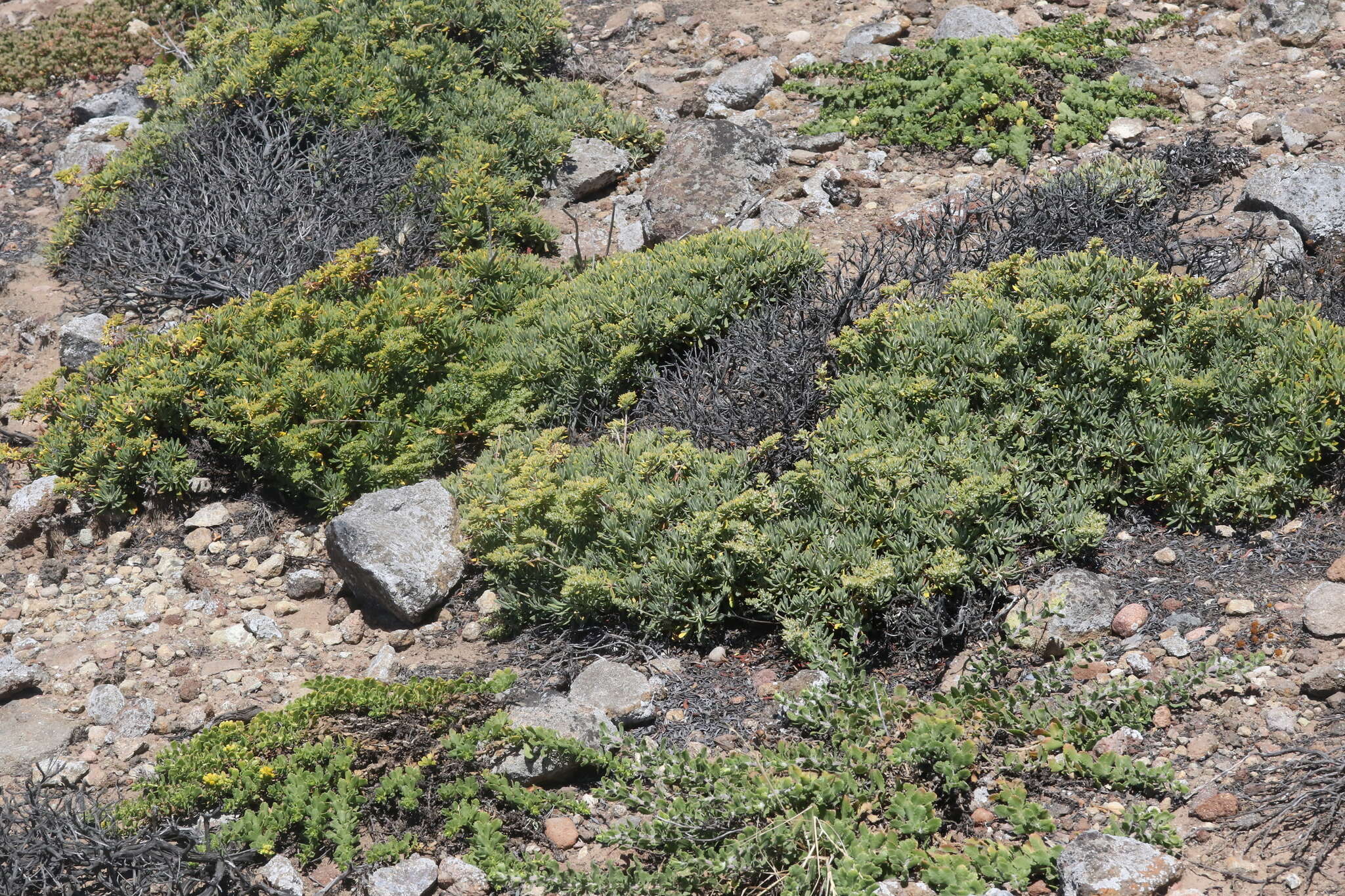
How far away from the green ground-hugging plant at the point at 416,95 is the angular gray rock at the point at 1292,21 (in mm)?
4519

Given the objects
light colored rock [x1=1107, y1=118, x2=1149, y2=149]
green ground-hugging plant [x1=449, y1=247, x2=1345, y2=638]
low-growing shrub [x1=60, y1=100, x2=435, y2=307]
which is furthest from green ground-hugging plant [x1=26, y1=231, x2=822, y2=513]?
light colored rock [x1=1107, y1=118, x2=1149, y2=149]

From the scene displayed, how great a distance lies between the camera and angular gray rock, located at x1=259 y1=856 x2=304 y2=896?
347 cm

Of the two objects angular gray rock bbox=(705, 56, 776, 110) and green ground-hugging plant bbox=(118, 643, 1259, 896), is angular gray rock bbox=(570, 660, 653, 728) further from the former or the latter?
angular gray rock bbox=(705, 56, 776, 110)

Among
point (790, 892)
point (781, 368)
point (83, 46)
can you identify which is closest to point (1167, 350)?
point (781, 368)

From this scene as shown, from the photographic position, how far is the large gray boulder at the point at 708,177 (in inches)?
272

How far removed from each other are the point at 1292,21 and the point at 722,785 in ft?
24.2

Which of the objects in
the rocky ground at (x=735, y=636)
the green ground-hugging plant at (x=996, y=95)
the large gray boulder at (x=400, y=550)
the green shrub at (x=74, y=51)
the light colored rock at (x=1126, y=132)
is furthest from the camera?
the green shrub at (x=74, y=51)

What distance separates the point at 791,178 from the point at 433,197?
2.39 m

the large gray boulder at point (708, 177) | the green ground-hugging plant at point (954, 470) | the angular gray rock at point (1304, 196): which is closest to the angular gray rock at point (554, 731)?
the green ground-hugging plant at point (954, 470)

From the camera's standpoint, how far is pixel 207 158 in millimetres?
7461

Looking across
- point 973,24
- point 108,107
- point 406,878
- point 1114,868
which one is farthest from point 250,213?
point 1114,868

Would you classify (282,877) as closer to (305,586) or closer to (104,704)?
(104,704)

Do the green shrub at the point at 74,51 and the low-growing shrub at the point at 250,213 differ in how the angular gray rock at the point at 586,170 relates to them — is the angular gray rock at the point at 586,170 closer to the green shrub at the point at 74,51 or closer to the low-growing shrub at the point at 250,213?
the low-growing shrub at the point at 250,213

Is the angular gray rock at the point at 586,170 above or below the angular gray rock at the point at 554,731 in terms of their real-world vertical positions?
above
